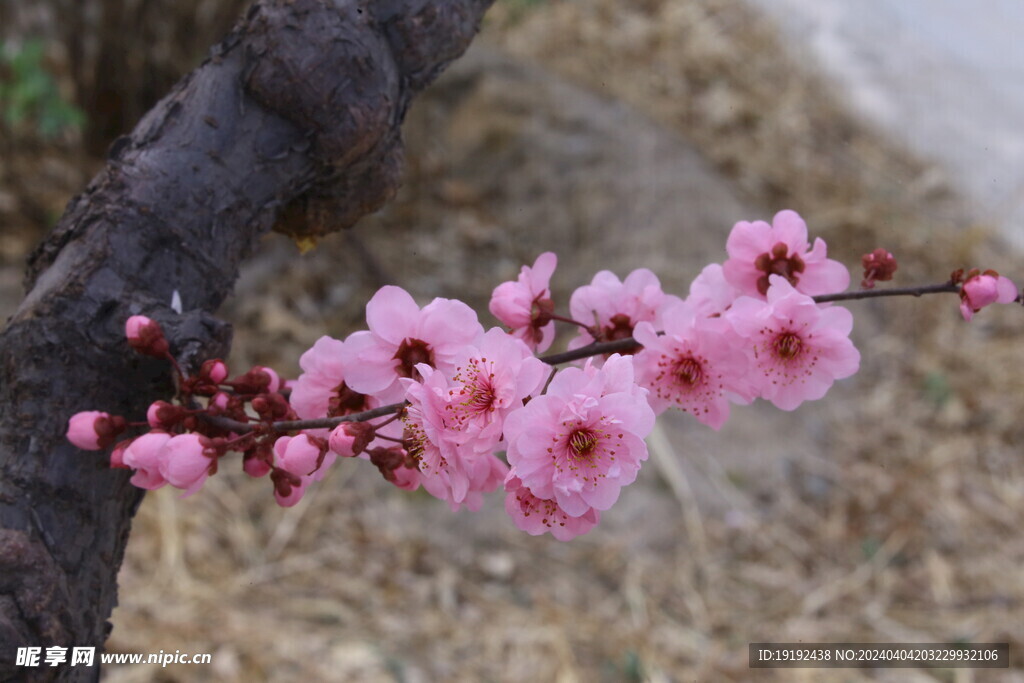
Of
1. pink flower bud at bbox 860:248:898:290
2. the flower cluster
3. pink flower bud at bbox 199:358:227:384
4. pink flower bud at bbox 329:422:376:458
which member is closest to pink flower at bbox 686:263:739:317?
the flower cluster

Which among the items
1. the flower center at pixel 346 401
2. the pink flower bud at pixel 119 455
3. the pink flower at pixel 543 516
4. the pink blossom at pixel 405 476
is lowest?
the pink flower at pixel 543 516

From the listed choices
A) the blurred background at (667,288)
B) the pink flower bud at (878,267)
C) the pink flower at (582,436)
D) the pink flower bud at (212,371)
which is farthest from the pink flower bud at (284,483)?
the blurred background at (667,288)

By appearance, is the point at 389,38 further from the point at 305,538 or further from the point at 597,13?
the point at 597,13

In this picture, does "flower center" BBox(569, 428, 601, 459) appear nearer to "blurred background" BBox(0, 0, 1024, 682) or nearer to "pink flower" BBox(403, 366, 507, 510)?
"pink flower" BBox(403, 366, 507, 510)

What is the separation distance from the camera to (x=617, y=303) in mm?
948

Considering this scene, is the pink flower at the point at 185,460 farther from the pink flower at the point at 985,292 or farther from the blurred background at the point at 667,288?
the blurred background at the point at 667,288

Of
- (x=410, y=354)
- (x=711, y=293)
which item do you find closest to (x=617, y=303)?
(x=711, y=293)

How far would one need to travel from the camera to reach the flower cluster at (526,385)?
0.71m

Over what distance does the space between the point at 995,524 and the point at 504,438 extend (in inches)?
95.7

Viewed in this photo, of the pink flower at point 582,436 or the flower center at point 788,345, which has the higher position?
the pink flower at point 582,436

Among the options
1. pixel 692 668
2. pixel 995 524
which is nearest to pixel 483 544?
pixel 692 668

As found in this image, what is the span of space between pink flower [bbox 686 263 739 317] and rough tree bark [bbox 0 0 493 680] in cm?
39

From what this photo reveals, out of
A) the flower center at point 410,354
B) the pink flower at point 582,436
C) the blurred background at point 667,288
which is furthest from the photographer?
the blurred background at point 667,288

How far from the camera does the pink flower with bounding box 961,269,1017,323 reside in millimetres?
829
